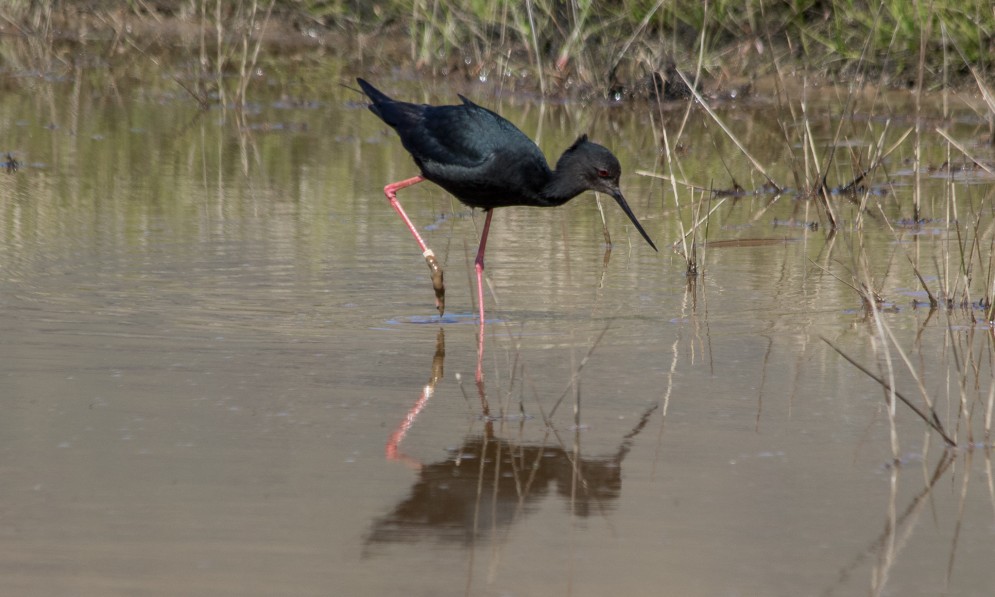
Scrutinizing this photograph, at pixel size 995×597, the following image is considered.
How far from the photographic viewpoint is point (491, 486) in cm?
358

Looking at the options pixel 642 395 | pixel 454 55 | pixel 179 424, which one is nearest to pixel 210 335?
pixel 179 424

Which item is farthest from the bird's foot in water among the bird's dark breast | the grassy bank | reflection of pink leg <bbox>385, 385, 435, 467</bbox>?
the grassy bank

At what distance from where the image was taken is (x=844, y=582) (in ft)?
A: 9.90

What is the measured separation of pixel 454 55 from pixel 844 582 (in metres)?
11.7

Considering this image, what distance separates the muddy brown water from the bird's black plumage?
1.05ft

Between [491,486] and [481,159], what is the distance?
2.69 metres

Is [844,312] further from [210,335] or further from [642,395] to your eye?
[210,335]

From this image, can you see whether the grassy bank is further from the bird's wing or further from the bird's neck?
the bird's neck

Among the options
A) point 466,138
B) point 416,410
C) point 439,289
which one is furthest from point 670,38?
point 416,410

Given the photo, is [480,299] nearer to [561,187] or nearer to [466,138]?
[561,187]

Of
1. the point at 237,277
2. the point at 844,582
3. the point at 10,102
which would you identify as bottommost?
the point at 844,582

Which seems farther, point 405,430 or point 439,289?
point 439,289

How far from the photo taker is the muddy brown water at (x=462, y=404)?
312 centimetres

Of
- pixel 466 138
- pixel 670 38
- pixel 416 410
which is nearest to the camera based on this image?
pixel 416 410
